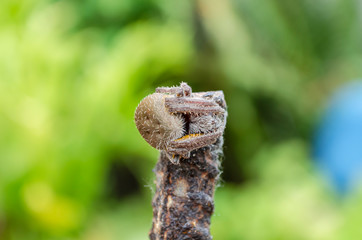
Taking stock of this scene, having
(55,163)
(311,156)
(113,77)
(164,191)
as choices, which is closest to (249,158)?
(311,156)

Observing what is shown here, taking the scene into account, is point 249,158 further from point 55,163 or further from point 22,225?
point 22,225

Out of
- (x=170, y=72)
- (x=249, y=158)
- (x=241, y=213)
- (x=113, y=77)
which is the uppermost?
(x=170, y=72)

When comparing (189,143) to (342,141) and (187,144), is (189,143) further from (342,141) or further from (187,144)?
(342,141)

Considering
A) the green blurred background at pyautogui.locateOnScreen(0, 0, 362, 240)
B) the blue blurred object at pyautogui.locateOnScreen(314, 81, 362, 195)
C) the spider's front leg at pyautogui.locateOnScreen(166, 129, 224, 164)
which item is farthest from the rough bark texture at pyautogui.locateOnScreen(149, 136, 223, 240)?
the blue blurred object at pyautogui.locateOnScreen(314, 81, 362, 195)

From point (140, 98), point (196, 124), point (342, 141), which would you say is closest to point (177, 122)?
point (196, 124)

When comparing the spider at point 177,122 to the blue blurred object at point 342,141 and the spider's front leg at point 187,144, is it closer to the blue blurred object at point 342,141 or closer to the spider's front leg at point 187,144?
the spider's front leg at point 187,144

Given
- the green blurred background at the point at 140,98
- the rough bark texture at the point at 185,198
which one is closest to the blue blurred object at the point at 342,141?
the green blurred background at the point at 140,98
